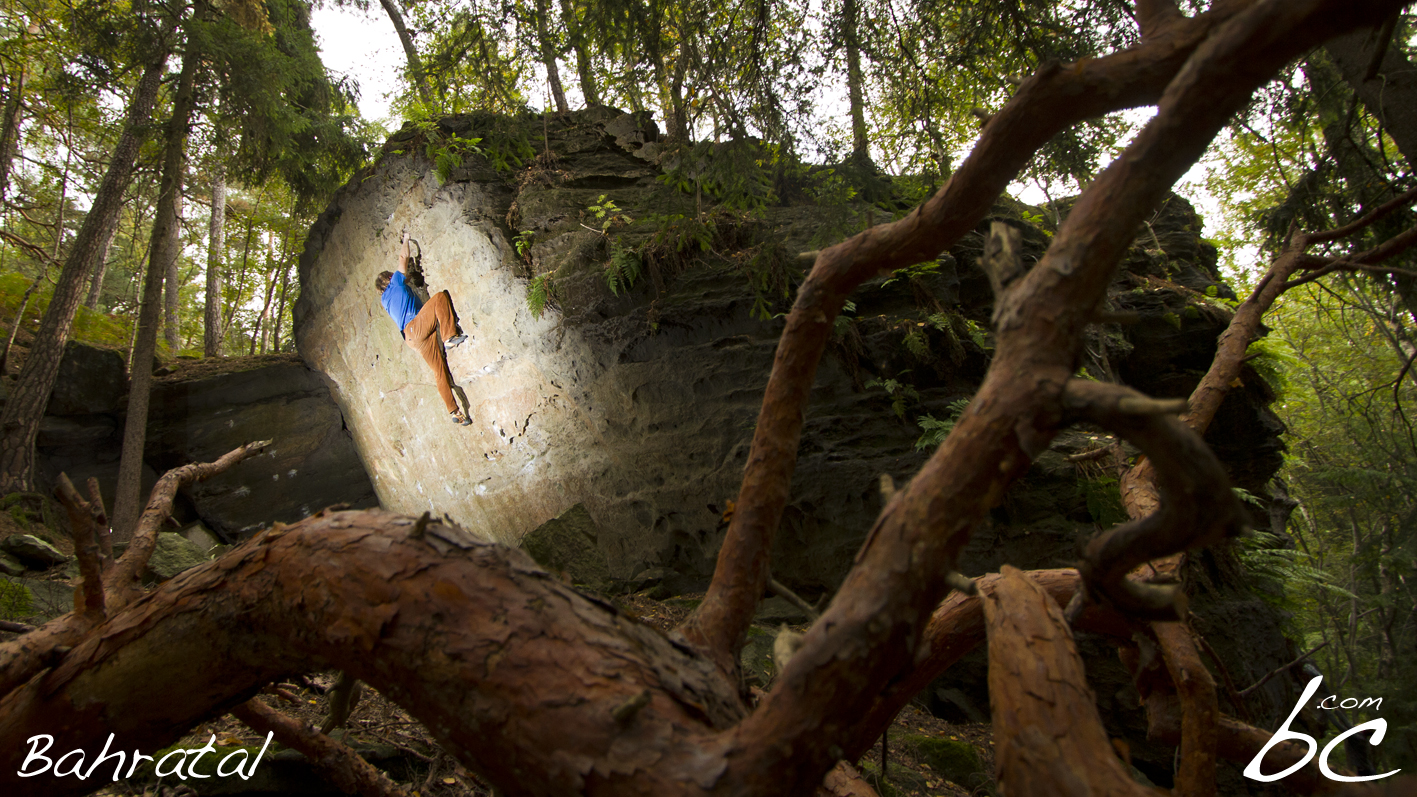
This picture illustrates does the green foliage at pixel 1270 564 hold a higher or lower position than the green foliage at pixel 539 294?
lower

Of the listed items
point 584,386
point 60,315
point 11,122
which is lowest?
point 584,386

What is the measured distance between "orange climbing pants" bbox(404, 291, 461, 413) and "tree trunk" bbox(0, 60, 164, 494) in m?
4.79

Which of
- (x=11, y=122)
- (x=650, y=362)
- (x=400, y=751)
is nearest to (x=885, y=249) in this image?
(x=400, y=751)

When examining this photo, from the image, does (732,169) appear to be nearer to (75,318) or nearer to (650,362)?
(650,362)

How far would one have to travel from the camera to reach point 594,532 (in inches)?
287

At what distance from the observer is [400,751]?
3.44 metres

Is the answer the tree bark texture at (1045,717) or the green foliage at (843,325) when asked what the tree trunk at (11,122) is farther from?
the tree bark texture at (1045,717)

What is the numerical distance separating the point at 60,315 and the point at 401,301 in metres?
4.66

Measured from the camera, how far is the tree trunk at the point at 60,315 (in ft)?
27.8

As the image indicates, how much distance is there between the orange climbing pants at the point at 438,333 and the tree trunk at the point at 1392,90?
8273 mm

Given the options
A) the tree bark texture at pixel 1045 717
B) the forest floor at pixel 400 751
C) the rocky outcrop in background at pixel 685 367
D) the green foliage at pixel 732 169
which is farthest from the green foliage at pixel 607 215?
the tree bark texture at pixel 1045 717

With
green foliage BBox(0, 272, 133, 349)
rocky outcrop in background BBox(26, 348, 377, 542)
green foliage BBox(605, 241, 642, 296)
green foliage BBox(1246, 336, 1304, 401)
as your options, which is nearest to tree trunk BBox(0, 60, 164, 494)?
rocky outcrop in background BBox(26, 348, 377, 542)

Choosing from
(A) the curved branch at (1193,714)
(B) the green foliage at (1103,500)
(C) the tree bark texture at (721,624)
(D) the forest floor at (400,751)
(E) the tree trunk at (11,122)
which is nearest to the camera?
(C) the tree bark texture at (721,624)

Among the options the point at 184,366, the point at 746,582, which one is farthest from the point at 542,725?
the point at 184,366
